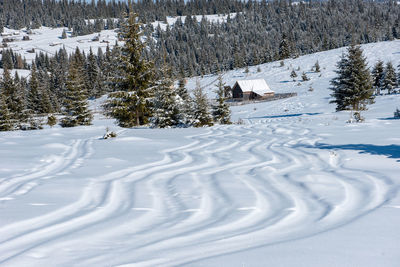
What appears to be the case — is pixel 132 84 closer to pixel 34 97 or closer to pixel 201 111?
pixel 201 111

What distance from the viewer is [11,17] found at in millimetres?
191875

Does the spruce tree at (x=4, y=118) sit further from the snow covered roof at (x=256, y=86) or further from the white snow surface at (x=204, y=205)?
the snow covered roof at (x=256, y=86)

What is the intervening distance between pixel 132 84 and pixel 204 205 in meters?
17.3

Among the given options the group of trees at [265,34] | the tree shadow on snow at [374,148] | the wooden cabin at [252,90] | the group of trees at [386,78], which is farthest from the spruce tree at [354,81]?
the group of trees at [265,34]

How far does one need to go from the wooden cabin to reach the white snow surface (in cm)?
4606

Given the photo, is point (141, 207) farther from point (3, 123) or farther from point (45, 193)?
point (3, 123)

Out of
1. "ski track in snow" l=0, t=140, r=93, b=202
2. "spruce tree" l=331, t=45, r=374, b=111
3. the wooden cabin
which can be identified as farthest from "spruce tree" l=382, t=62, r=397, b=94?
"ski track in snow" l=0, t=140, r=93, b=202

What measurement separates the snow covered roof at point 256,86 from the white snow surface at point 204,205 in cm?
4696

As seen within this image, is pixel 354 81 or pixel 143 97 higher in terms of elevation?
pixel 354 81

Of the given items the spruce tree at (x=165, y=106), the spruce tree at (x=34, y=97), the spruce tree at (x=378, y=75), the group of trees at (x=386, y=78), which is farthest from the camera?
the spruce tree at (x=34, y=97)

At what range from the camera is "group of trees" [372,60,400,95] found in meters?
40.3

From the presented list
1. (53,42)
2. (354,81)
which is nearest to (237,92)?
(354,81)

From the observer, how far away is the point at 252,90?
54500mm

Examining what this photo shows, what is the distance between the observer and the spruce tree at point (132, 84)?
19.4 meters
